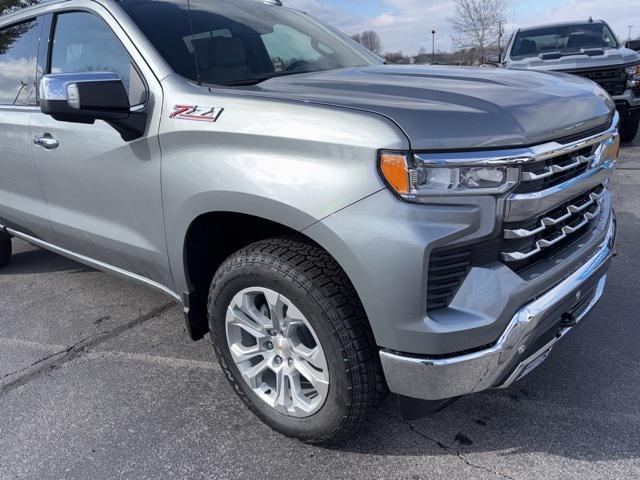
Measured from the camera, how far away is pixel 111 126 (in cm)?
257

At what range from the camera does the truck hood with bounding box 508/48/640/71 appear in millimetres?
7363

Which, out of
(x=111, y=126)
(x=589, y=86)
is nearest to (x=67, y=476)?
(x=111, y=126)

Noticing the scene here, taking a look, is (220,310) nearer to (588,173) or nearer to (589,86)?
(588,173)

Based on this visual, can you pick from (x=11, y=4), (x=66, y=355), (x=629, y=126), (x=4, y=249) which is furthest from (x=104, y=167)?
(x=11, y=4)

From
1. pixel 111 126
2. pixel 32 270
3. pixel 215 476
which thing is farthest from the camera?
pixel 32 270

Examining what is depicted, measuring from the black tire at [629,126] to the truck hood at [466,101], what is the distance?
6183 mm

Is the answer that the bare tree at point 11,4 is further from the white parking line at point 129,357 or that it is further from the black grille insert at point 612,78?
the white parking line at point 129,357

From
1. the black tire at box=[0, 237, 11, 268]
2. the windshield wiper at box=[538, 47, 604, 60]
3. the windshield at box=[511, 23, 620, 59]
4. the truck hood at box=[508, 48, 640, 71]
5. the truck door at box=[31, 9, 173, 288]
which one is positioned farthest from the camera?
the windshield at box=[511, 23, 620, 59]

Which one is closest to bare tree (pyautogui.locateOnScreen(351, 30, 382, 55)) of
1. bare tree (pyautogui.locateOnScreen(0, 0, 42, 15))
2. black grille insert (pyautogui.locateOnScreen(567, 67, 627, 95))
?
black grille insert (pyautogui.locateOnScreen(567, 67, 627, 95))

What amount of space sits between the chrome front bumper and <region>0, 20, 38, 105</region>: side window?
8.81ft

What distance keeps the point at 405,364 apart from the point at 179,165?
1216 mm

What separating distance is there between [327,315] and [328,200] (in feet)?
1.33

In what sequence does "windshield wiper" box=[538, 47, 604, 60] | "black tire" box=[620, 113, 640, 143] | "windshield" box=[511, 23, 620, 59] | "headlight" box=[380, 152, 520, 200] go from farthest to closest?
"windshield" box=[511, 23, 620, 59]
"black tire" box=[620, 113, 640, 143]
"windshield wiper" box=[538, 47, 604, 60]
"headlight" box=[380, 152, 520, 200]

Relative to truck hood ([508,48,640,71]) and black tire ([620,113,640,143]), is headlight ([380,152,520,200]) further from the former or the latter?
black tire ([620,113,640,143])
